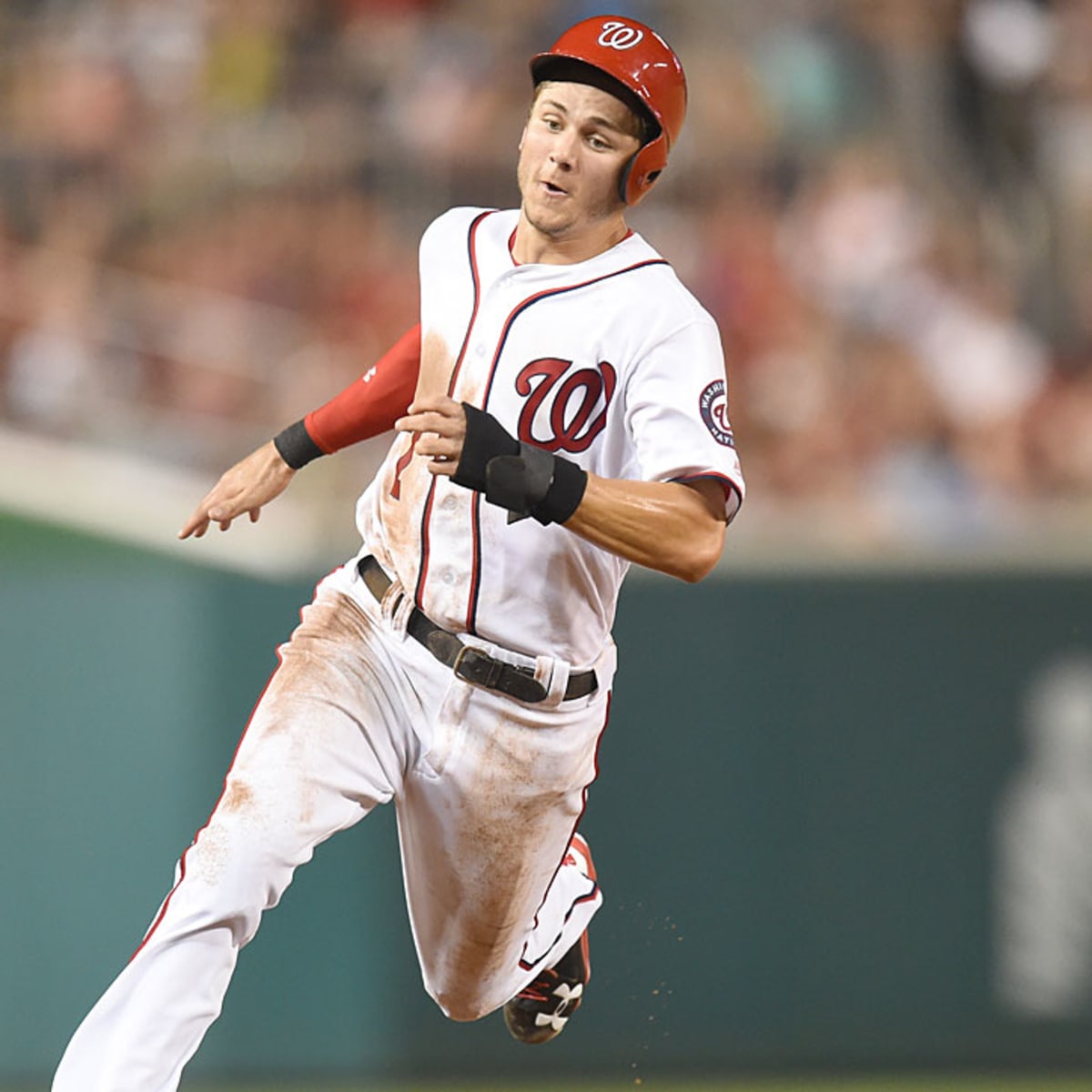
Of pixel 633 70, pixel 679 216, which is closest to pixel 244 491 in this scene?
pixel 633 70

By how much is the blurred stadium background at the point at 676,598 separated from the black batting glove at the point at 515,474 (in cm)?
416

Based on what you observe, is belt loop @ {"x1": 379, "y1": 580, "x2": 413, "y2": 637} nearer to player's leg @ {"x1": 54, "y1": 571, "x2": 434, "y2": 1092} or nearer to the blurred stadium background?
player's leg @ {"x1": 54, "y1": 571, "x2": 434, "y2": 1092}

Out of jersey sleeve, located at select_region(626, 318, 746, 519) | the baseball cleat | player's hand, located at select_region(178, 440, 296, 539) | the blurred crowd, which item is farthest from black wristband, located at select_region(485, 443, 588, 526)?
the blurred crowd

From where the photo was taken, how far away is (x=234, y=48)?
1077 cm

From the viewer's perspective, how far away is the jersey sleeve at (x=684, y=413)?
13.4 feet

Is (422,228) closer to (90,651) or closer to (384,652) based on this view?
(90,651)

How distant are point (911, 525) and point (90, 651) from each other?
10.9 feet

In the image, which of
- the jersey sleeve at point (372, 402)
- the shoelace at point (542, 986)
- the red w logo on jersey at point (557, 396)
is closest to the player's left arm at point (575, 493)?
the red w logo on jersey at point (557, 396)

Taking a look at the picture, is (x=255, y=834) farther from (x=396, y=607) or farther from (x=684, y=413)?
(x=684, y=413)

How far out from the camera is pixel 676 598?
826 cm

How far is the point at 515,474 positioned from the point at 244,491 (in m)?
1.04

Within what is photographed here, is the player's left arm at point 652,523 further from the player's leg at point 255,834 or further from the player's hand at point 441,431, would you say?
the player's leg at point 255,834

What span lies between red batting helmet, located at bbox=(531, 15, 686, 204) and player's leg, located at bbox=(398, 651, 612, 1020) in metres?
1.15

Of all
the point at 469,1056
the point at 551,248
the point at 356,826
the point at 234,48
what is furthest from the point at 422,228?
the point at 551,248
